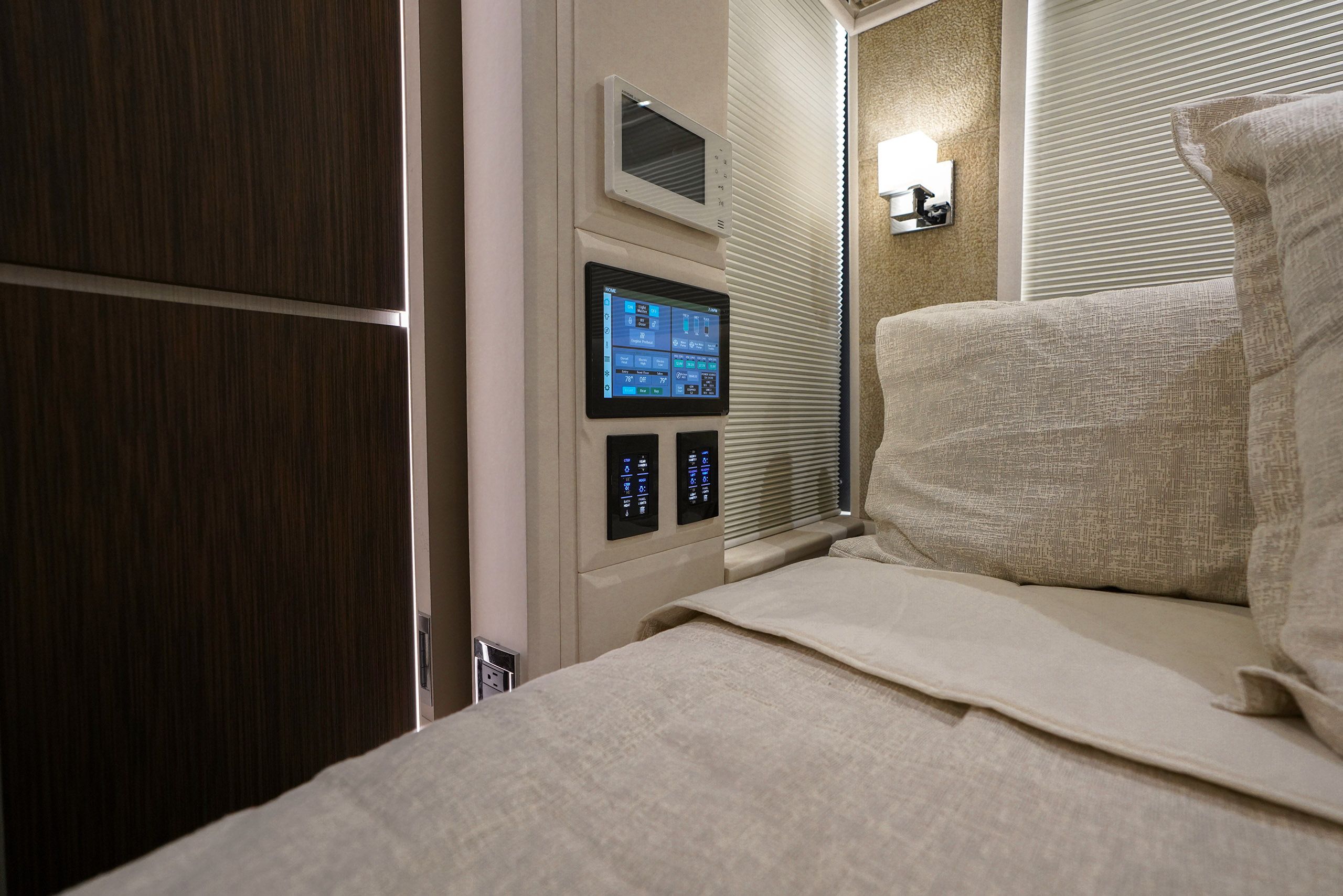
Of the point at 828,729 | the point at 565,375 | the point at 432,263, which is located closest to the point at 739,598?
the point at 828,729

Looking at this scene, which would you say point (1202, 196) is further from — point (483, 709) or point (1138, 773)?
point (483, 709)

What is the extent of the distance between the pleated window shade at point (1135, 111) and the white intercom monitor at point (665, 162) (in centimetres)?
93

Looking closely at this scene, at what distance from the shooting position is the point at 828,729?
0.53m

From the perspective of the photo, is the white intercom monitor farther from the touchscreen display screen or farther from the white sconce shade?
the white sconce shade

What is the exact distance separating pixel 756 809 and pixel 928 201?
1.70 m

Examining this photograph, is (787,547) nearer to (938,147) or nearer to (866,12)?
(938,147)

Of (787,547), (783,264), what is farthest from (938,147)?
(787,547)

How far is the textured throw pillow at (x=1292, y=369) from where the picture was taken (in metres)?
0.53

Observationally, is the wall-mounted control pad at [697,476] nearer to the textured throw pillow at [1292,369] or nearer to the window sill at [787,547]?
the window sill at [787,547]

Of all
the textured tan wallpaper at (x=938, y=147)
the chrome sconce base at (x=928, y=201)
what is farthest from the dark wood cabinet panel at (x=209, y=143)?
the chrome sconce base at (x=928, y=201)

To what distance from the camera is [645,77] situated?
3.41ft

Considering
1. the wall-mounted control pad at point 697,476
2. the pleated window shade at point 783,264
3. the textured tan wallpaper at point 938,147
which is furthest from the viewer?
the textured tan wallpaper at point 938,147

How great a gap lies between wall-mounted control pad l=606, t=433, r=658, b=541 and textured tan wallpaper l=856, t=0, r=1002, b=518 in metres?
0.77

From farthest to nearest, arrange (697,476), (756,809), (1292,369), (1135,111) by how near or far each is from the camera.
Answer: (1135,111) → (697,476) → (1292,369) → (756,809)
